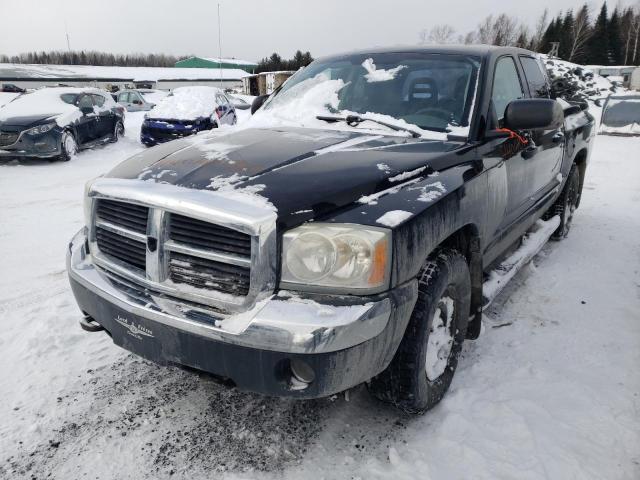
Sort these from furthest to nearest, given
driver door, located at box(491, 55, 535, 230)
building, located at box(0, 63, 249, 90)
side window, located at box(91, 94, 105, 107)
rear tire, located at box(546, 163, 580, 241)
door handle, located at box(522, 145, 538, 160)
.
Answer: building, located at box(0, 63, 249, 90)
side window, located at box(91, 94, 105, 107)
rear tire, located at box(546, 163, 580, 241)
door handle, located at box(522, 145, 538, 160)
driver door, located at box(491, 55, 535, 230)

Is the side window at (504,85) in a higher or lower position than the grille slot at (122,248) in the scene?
higher

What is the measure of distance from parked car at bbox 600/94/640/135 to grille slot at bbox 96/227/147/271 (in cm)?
1512

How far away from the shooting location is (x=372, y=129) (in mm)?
2820

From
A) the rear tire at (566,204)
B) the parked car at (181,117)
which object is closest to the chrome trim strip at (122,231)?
the rear tire at (566,204)

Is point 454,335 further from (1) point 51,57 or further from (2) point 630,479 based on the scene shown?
(1) point 51,57

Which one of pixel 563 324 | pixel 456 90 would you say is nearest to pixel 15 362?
pixel 456 90

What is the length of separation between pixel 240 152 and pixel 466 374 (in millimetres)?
1769

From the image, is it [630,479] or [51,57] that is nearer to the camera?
[630,479]

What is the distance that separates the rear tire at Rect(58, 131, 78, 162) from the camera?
31.2 feet

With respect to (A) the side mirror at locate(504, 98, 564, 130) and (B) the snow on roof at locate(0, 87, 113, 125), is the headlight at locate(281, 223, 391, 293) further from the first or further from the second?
(B) the snow on roof at locate(0, 87, 113, 125)

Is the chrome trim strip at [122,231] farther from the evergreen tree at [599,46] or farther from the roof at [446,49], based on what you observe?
the evergreen tree at [599,46]

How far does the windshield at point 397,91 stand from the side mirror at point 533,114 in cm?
25

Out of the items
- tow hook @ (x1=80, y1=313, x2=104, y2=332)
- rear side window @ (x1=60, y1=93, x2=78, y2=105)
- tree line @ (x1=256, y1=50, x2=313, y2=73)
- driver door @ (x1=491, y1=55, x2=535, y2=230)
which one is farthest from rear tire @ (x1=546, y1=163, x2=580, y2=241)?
tree line @ (x1=256, y1=50, x2=313, y2=73)

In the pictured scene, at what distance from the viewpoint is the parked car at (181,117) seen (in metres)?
11.0
